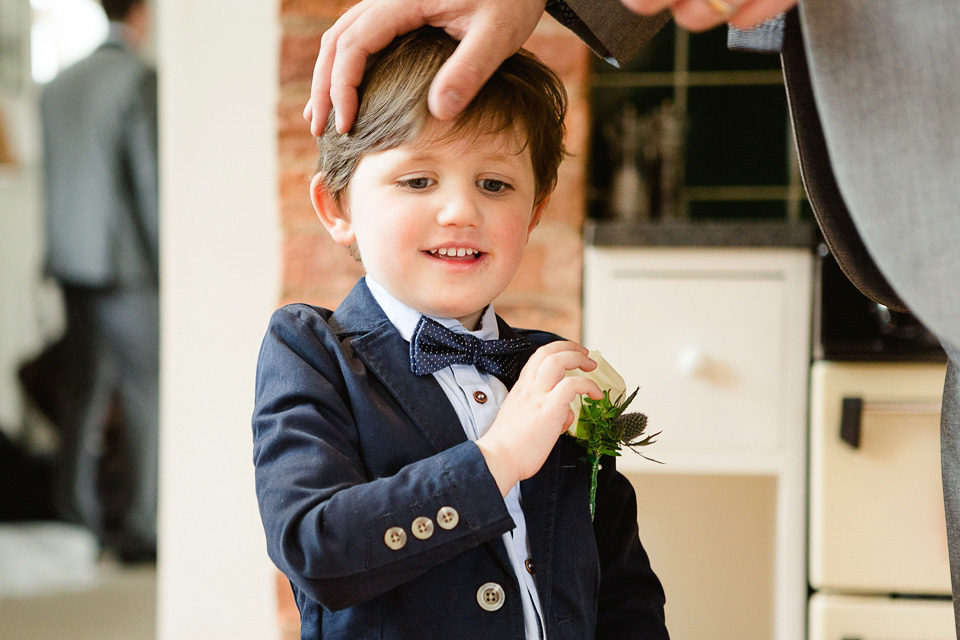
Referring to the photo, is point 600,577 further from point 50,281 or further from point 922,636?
point 50,281

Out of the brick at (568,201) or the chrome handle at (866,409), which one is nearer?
the chrome handle at (866,409)

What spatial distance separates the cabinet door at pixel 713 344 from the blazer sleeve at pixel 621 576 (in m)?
0.66

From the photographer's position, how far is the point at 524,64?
32.2 inches

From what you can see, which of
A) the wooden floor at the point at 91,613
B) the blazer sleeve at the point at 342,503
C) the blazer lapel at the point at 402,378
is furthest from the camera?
the wooden floor at the point at 91,613

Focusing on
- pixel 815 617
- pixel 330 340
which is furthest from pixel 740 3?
pixel 815 617

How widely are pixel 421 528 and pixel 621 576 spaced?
0.88 ft

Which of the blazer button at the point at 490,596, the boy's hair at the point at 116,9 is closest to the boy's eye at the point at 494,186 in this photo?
the blazer button at the point at 490,596

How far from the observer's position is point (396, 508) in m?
0.64

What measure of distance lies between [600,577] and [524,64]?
0.48 meters

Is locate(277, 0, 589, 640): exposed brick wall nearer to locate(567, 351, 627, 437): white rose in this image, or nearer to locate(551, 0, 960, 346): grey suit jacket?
locate(567, 351, 627, 437): white rose

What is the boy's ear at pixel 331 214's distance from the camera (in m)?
0.83

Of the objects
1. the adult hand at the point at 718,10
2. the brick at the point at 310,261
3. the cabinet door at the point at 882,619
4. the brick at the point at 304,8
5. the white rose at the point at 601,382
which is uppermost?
the brick at the point at 304,8

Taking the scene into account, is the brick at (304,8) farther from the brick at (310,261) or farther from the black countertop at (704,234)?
the black countertop at (704,234)

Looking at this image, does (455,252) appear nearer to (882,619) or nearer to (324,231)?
(324,231)
